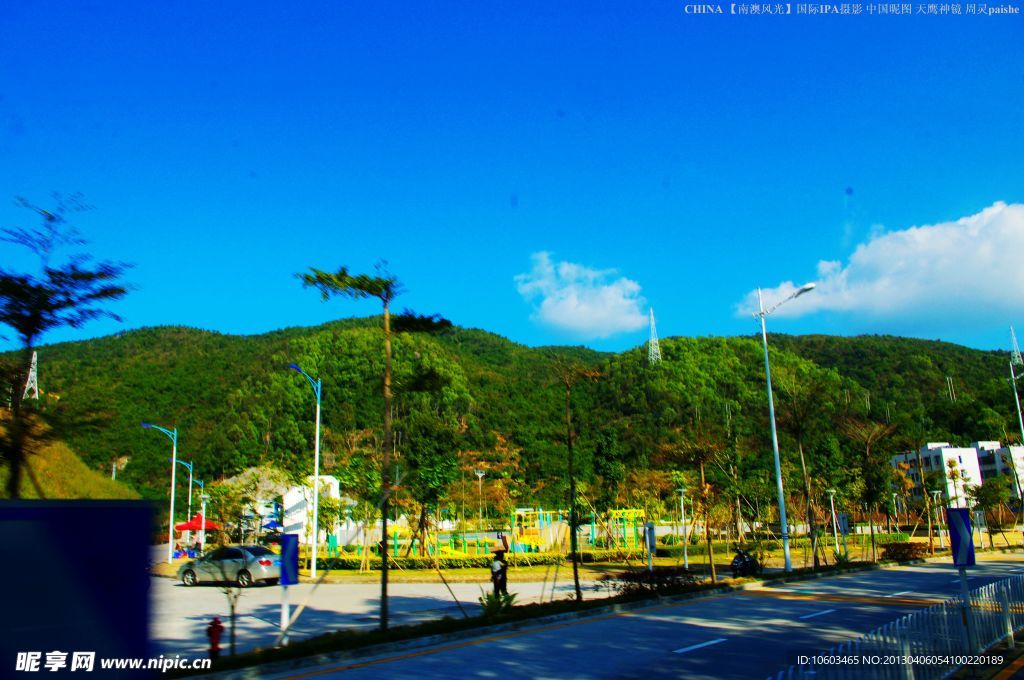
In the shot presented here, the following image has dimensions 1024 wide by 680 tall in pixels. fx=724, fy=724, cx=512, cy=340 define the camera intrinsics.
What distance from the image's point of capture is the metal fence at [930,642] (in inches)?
238

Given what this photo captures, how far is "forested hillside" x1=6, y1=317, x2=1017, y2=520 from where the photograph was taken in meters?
63.1

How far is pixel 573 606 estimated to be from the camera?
15602 millimetres

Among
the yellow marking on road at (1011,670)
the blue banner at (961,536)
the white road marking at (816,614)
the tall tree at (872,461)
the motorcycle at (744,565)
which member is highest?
the tall tree at (872,461)

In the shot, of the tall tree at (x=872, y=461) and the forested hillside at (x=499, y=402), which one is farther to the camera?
the forested hillside at (x=499, y=402)

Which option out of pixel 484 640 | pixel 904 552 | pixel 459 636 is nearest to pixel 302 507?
pixel 904 552

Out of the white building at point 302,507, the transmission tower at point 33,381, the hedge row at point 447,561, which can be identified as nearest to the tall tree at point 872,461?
the hedge row at point 447,561

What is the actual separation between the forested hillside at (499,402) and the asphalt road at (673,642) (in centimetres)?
2749

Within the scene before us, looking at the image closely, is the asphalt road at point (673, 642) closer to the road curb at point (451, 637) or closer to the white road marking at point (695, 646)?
the white road marking at point (695, 646)

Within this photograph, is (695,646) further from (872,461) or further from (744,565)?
(872,461)

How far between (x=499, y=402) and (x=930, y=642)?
11209 cm

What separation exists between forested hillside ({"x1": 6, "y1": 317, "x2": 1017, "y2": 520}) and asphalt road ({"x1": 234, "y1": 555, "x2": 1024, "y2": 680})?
90.2ft

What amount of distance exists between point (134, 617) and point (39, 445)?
20.1 ft

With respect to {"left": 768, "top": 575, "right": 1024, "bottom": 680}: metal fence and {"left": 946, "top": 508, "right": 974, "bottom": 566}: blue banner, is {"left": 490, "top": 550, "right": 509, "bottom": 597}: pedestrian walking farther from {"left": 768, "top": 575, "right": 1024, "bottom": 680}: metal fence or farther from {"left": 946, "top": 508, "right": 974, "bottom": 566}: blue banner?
{"left": 946, "top": 508, "right": 974, "bottom": 566}: blue banner

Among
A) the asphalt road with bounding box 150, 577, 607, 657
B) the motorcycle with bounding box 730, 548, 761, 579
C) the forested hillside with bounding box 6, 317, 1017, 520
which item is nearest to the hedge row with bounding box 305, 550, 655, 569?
the asphalt road with bounding box 150, 577, 607, 657
